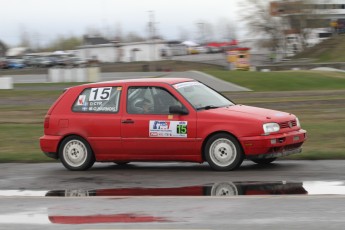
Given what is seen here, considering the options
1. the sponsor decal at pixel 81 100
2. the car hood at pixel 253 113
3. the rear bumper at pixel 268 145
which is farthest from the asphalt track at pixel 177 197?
the sponsor decal at pixel 81 100

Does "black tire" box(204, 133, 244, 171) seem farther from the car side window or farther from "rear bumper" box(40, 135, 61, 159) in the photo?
"rear bumper" box(40, 135, 61, 159)

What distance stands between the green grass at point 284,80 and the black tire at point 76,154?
A: 107ft

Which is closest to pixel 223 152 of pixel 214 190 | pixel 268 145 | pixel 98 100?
pixel 268 145

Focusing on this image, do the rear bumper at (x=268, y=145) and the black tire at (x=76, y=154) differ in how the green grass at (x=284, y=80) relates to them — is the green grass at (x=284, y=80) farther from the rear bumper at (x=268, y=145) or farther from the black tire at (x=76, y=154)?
the rear bumper at (x=268, y=145)

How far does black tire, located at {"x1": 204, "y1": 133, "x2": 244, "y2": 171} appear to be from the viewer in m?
10.5

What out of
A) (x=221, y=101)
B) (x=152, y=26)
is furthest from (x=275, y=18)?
(x=221, y=101)

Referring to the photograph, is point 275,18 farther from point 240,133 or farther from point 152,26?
point 240,133

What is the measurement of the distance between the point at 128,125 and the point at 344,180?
12.3ft

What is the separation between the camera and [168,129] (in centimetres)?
1088

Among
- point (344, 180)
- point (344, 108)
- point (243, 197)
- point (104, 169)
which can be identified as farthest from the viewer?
point (344, 108)

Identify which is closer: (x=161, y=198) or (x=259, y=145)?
(x=161, y=198)

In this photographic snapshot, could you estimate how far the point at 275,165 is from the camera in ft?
37.0

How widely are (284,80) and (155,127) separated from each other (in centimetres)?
3692

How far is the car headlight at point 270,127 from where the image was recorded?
10.4 m
